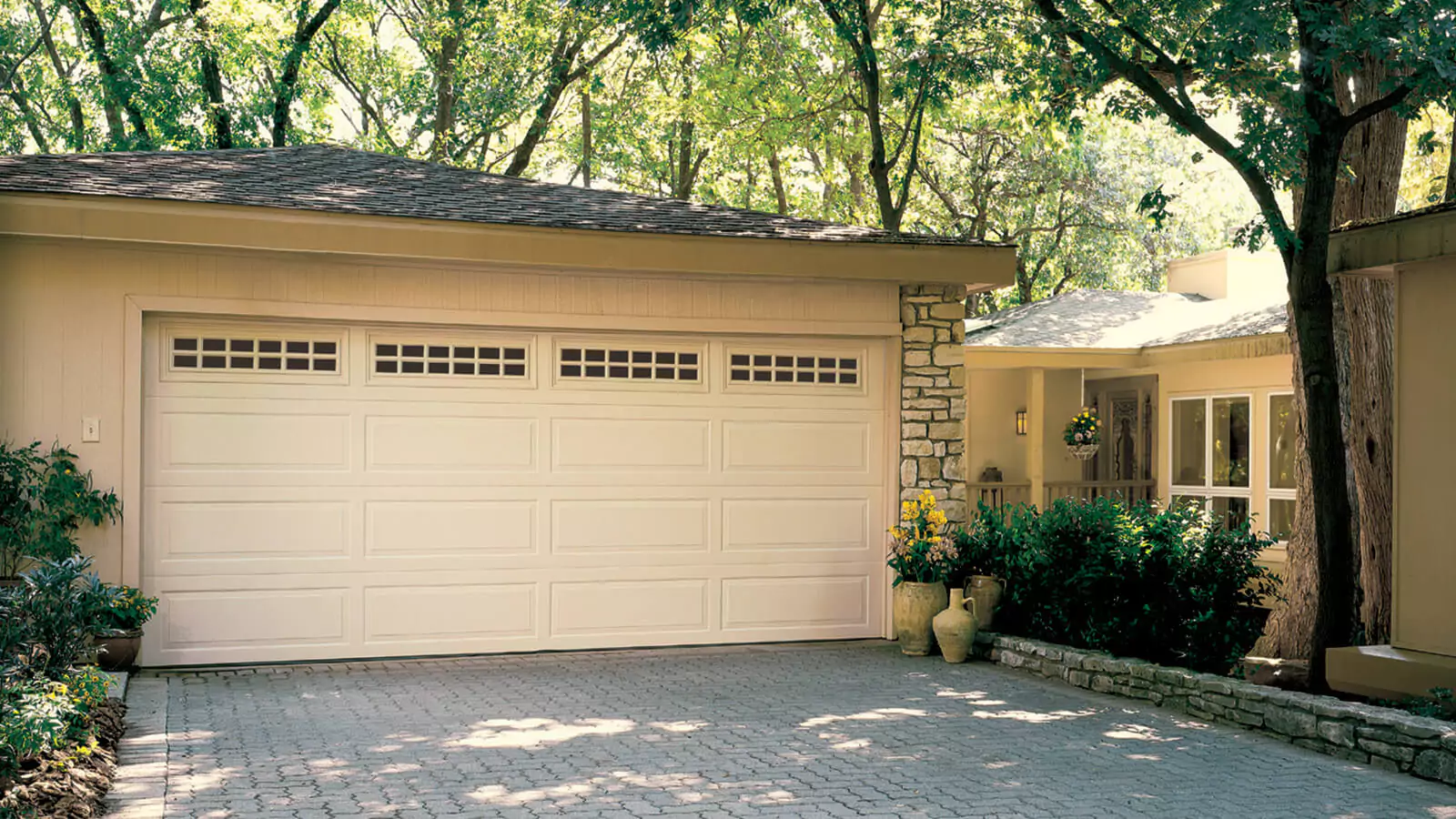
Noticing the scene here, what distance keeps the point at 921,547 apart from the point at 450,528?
3.36 metres

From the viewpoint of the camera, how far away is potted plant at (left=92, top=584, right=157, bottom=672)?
820cm

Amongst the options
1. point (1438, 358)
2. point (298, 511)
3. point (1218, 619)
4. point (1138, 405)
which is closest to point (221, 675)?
point (298, 511)

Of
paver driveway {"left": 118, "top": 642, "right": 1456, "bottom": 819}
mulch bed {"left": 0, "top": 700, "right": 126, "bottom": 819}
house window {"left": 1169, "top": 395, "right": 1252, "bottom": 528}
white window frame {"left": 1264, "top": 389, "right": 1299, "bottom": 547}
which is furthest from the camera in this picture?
house window {"left": 1169, "top": 395, "right": 1252, "bottom": 528}

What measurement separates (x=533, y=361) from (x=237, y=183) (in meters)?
2.34

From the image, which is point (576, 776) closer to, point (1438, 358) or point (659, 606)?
point (659, 606)

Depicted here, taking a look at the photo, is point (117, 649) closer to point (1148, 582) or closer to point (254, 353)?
point (254, 353)

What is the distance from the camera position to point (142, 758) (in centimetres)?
620

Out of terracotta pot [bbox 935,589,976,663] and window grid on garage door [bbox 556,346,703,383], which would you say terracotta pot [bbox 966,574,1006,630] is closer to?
terracotta pot [bbox 935,589,976,663]

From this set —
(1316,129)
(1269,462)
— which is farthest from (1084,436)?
(1316,129)

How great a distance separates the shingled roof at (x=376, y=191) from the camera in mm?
8844

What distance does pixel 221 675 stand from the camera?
344 inches

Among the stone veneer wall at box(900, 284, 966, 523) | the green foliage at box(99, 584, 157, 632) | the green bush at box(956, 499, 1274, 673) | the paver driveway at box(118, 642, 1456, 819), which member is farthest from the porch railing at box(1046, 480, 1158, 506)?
the green foliage at box(99, 584, 157, 632)

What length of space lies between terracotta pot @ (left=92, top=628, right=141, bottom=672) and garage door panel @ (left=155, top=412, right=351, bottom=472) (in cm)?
118

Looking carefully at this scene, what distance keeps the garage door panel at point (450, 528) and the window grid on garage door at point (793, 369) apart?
72.9 inches
